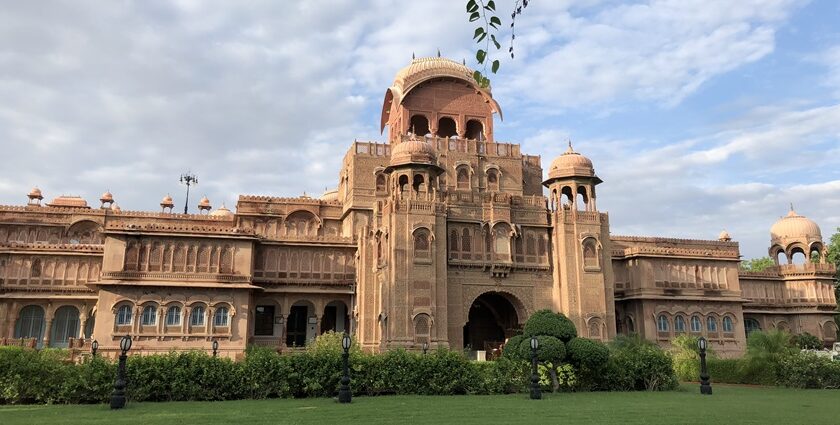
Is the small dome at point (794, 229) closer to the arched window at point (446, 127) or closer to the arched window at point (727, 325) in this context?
the arched window at point (727, 325)

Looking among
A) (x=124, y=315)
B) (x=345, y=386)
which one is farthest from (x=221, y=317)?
(x=345, y=386)

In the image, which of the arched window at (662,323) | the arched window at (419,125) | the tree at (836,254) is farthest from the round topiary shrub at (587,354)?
the tree at (836,254)

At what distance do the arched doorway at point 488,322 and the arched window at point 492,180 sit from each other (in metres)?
7.97

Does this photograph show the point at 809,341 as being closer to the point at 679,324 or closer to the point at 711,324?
the point at 711,324

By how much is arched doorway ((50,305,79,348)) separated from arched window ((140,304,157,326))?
602cm

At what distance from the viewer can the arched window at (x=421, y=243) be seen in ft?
102

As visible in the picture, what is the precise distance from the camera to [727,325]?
40.1 m

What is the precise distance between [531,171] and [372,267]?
52.6ft

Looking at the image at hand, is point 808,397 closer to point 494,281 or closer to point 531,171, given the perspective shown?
point 494,281

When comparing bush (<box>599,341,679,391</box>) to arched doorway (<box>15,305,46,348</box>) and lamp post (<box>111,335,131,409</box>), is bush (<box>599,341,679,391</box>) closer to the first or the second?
lamp post (<box>111,335,131,409</box>)

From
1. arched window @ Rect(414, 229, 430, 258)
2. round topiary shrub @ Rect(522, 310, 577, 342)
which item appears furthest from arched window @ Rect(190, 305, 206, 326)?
round topiary shrub @ Rect(522, 310, 577, 342)

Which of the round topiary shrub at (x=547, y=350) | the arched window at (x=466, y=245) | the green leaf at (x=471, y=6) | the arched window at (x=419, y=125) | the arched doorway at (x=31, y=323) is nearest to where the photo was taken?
the green leaf at (x=471, y=6)

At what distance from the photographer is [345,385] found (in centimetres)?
1777

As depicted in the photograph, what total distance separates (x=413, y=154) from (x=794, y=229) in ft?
105
